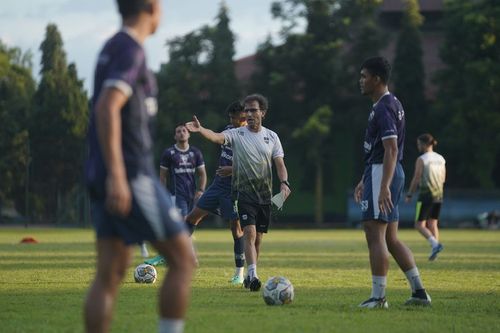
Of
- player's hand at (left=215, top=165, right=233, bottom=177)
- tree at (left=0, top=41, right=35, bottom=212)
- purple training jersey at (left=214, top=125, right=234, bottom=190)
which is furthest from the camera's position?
tree at (left=0, top=41, right=35, bottom=212)

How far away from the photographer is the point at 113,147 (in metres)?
6.02

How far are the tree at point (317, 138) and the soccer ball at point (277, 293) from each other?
146ft

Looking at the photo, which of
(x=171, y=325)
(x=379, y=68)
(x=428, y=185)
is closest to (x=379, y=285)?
(x=379, y=68)

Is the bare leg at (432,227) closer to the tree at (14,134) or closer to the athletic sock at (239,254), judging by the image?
the athletic sock at (239,254)

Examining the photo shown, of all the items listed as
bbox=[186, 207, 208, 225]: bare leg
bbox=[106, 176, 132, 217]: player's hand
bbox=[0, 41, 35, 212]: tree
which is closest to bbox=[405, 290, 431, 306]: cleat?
bbox=[106, 176, 132, 217]: player's hand

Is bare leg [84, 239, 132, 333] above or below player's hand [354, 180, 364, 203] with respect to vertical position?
below

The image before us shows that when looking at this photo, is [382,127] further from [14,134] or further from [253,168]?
[14,134]

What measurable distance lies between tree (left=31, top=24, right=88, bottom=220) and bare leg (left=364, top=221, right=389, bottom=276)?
3726 cm

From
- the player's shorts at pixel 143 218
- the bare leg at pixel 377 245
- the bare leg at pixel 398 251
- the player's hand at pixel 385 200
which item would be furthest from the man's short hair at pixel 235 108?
the player's shorts at pixel 143 218

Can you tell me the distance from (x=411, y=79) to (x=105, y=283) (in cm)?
5165

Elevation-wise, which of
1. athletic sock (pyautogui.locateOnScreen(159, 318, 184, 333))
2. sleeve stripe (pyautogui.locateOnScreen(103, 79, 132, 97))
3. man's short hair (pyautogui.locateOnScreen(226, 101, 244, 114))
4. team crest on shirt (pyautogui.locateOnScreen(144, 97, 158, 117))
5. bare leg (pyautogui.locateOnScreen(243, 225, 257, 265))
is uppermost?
man's short hair (pyautogui.locateOnScreen(226, 101, 244, 114))

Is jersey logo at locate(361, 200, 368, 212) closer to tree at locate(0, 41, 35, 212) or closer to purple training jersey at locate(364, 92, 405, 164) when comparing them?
purple training jersey at locate(364, 92, 405, 164)

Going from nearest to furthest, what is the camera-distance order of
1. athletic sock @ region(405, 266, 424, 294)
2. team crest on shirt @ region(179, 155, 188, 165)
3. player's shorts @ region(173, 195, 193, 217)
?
athletic sock @ region(405, 266, 424, 294) → team crest on shirt @ region(179, 155, 188, 165) → player's shorts @ region(173, 195, 193, 217)

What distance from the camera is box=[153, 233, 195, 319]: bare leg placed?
621 cm
